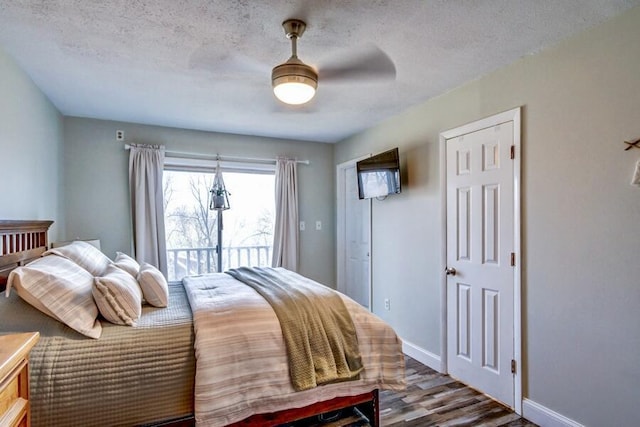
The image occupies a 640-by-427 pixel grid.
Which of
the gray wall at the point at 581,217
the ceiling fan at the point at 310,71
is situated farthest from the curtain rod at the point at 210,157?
the gray wall at the point at 581,217

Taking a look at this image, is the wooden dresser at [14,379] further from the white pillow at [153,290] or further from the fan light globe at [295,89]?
the fan light globe at [295,89]

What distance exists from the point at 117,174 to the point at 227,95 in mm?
1746

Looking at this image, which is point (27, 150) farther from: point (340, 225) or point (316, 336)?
point (340, 225)

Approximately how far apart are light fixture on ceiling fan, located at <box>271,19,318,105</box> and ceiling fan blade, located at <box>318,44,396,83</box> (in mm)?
418

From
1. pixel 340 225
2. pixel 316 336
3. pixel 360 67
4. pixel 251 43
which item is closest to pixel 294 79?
pixel 251 43

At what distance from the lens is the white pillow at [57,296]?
1610 mm

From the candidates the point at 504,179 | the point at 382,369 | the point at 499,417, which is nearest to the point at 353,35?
the point at 504,179

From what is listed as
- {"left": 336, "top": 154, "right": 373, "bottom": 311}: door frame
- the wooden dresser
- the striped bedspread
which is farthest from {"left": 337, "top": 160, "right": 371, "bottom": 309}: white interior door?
the wooden dresser

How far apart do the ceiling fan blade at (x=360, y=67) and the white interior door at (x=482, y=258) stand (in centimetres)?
89

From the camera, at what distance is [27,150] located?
99.2 inches

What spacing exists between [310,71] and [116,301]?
1.64 metres

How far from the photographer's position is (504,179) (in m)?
2.45

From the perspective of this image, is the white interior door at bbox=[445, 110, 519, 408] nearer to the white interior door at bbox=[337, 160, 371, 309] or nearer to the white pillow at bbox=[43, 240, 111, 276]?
the white interior door at bbox=[337, 160, 371, 309]

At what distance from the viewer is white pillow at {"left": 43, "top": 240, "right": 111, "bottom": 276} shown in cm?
218
